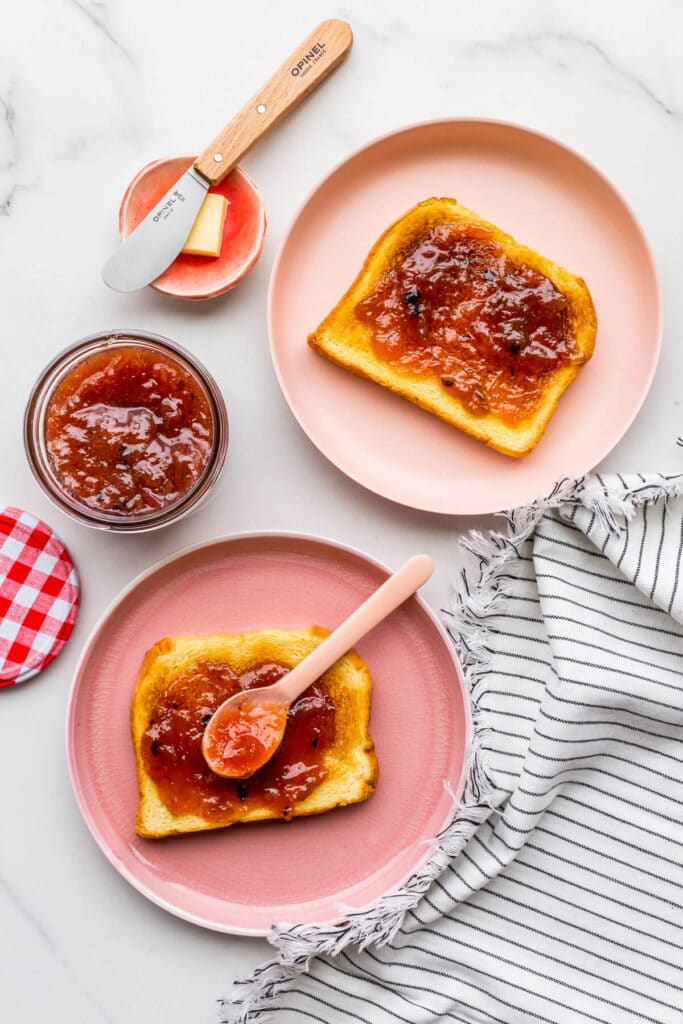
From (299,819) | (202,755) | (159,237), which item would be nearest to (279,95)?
(159,237)

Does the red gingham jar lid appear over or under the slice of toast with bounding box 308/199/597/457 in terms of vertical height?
under

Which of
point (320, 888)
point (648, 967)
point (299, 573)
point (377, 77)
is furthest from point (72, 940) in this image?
point (377, 77)

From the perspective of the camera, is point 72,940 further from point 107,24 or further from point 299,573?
point 107,24

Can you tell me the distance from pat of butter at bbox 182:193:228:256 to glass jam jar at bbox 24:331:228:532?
0.29 metres

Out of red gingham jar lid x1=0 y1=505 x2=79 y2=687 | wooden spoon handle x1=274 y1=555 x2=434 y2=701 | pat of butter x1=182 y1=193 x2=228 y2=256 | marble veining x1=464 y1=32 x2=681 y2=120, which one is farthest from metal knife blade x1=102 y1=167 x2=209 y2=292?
wooden spoon handle x1=274 y1=555 x2=434 y2=701

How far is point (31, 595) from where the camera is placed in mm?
1857

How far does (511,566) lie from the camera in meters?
1.86

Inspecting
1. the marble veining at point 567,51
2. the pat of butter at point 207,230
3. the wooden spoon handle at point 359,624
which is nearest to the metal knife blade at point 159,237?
the pat of butter at point 207,230

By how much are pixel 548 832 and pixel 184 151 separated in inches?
65.6

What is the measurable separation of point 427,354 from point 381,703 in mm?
758

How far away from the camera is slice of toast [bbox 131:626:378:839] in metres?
1.82

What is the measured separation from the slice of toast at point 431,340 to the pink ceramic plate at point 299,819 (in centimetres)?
39

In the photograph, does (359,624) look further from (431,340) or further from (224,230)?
(224,230)

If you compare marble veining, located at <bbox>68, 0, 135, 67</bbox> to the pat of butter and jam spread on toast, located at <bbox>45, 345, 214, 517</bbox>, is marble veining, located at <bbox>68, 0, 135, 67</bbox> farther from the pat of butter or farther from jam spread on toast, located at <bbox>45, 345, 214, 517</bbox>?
jam spread on toast, located at <bbox>45, 345, 214, 517</bbox>
